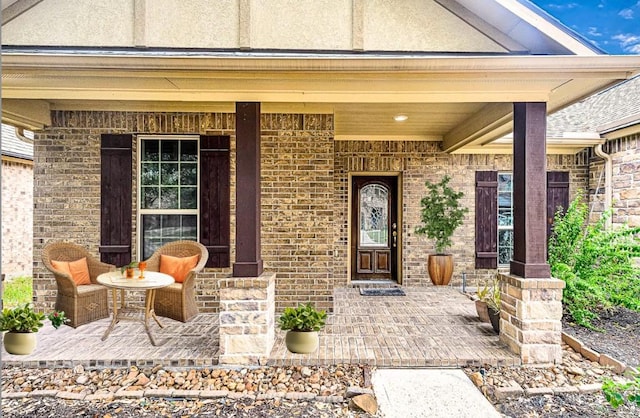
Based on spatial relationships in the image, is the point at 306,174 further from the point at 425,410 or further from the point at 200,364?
the point at 425,410

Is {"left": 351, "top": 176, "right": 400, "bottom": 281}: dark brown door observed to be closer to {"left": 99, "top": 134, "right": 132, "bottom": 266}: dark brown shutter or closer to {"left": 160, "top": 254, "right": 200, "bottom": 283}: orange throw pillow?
{"left": 160, "top": 254, "right": 200, "bottom": 283}: orange throw pillow

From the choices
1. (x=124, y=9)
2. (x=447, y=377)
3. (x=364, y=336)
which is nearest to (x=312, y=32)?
(x=124, y=9)

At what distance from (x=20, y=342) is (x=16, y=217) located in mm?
5404

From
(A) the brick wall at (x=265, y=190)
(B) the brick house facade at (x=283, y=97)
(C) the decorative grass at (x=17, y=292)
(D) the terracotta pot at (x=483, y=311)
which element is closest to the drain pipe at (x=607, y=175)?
(B) the brick house facade at (x=283, y=97)

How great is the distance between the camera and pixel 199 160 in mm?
5062

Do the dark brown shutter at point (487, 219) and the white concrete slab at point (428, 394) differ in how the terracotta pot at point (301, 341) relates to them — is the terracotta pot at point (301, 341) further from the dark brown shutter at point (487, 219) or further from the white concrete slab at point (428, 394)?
the dark brown shutter at point (487, 219)

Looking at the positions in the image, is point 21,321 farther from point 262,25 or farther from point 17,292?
point 262,25

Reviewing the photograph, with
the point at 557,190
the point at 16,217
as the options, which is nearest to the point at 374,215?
the point at 557,190

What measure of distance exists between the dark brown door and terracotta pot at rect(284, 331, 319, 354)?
3726mm

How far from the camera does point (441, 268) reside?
260 inches

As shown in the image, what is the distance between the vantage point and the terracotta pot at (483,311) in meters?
4.54

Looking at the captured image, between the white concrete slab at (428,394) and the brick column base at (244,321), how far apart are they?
1103 mm

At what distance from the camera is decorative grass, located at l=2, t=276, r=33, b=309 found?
5668 mm

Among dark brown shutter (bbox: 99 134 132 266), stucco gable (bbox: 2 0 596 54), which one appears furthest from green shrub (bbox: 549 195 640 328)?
dark brown shutter (bbox: 99 134 132 266)
